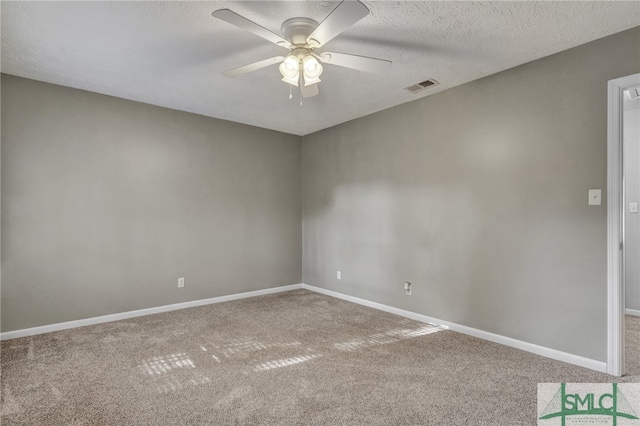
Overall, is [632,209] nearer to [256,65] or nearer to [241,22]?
[256,65]

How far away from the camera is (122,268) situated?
3787 mm

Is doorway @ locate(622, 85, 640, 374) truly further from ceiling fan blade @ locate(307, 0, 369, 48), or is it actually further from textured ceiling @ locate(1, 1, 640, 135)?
ceiling fan blade @ locate(307, 0, 369, 48)

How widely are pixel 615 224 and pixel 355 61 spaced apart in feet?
7.06

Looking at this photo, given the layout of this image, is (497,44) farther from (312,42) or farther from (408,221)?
(408,221)

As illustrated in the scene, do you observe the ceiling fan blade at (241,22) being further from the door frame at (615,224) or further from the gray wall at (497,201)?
the door frame at (615,224)

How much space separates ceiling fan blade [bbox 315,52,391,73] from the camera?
220 cm

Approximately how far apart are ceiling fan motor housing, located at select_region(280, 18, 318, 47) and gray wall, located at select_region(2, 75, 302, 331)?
8.17ft

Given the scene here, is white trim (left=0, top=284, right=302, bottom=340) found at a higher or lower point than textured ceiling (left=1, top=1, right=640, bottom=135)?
lower

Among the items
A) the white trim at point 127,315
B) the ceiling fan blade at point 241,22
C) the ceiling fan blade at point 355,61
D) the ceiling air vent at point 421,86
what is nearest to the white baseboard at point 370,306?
the white trim at point 127,315

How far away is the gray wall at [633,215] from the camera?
399 centimetres

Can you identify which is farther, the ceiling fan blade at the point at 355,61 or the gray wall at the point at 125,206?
the gray wall at the point at 125,206

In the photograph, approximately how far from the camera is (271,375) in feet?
8.07

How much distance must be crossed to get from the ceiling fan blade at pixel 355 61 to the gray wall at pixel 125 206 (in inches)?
104

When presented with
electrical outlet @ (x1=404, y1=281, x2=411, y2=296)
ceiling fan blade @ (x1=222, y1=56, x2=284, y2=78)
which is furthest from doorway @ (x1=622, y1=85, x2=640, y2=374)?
ceiling fan blade @ (x1=222, y1=56, x2=284, y2=78)
